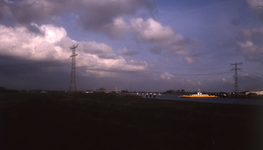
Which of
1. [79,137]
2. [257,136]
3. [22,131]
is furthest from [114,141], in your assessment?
[257,136]

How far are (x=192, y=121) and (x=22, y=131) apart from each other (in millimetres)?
10012

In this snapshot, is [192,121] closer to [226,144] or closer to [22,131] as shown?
[226,144]

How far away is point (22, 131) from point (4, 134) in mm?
808

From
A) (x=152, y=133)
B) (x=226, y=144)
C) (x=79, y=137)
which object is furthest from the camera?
(x=152, y=133)

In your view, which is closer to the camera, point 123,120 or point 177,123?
point 177,123

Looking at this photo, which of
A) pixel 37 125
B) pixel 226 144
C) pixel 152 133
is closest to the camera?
pixel 226 144

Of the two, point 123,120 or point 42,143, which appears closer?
point 42,143

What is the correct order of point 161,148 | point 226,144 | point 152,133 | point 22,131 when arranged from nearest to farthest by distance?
point 161,148 < point 226,144 < point 152,133 < point 22,131

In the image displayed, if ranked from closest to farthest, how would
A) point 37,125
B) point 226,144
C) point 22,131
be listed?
point 226,144 → point 22,131 → point 37,125

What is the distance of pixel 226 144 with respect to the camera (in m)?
7.62

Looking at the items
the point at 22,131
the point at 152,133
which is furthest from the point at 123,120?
the point at 22,131

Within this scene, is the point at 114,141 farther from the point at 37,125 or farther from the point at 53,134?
the point at 37,125

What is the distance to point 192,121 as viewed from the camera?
37.5ft

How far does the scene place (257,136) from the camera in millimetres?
8680
